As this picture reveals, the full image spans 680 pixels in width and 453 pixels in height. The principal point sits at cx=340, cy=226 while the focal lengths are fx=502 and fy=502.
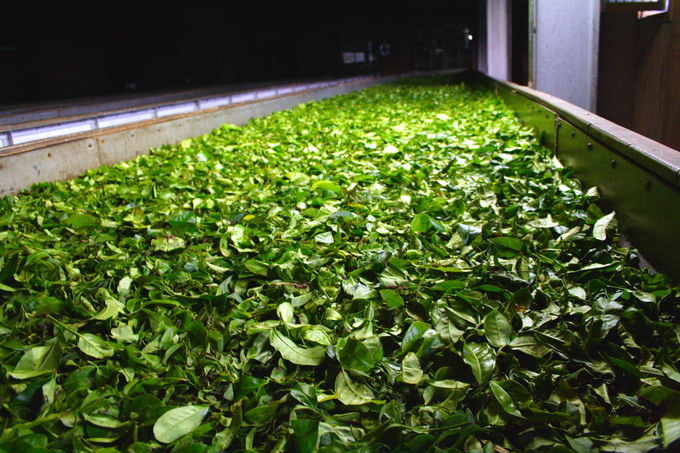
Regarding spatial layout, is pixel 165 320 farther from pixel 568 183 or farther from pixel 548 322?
pixel 568 183

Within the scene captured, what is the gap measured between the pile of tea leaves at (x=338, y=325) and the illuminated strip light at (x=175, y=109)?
19.2 feet

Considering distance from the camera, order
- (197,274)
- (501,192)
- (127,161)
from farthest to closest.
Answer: (127,161) → (501,192) → (197,274)

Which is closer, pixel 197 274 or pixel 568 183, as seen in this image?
pixel 197 274

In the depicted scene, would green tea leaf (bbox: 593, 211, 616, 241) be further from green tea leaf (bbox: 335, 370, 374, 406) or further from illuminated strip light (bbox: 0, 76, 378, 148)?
illuminated strip light (bbox: 0, 76, 378, 148)

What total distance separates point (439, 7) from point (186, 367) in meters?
29.0

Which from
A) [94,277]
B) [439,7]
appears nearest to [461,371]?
[94,277]

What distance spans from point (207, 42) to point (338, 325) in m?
25.1

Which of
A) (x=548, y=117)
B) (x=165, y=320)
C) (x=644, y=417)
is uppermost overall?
(x=548, y=117)

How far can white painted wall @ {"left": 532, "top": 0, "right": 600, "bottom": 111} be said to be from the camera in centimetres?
629

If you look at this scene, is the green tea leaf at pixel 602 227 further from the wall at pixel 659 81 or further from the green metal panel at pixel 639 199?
the wall at pixel 659 81

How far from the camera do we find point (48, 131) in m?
5.51

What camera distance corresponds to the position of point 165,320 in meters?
1.67

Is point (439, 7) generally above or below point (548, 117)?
above

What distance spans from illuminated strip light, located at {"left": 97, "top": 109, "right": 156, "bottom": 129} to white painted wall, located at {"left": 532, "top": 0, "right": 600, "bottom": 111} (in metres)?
5.66
